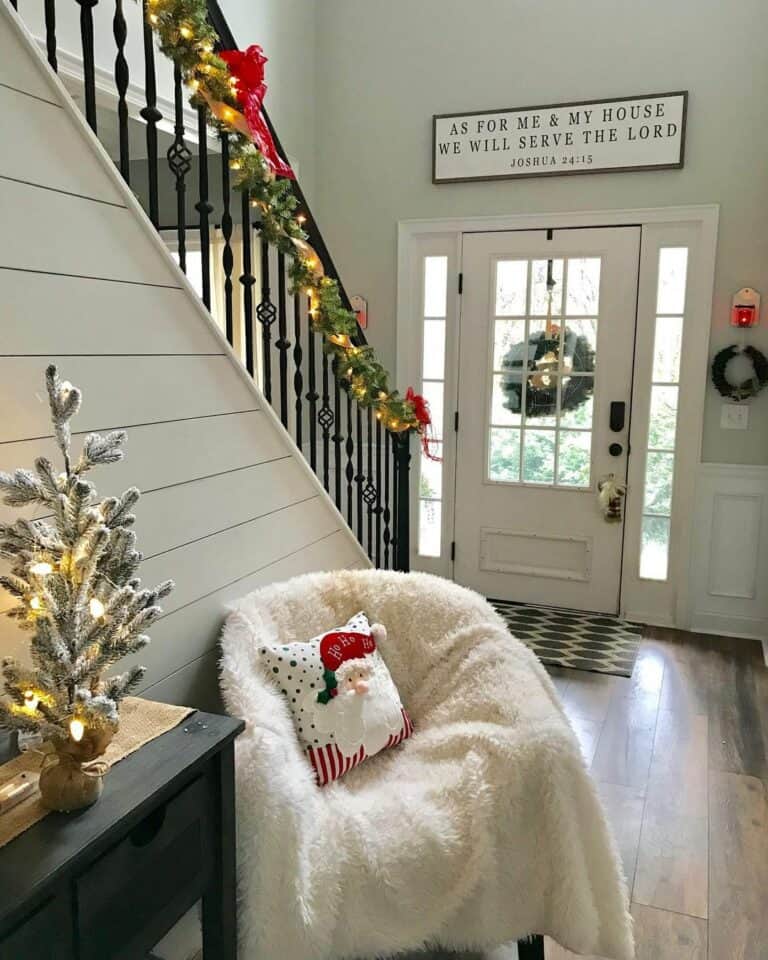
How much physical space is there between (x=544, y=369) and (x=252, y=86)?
251 cm

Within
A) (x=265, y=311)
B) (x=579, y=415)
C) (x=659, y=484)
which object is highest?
(x=265, y=311)

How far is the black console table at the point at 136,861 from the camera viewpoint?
0.97m

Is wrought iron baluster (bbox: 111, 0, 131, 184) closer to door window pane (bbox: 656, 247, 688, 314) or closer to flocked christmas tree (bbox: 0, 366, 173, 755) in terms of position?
flocked christmas tree (bbox: 0, 366, 173, 755)

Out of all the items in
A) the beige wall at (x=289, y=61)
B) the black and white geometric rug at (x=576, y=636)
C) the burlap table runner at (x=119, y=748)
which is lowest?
the black and white geometric rug at (x=576, y=636)

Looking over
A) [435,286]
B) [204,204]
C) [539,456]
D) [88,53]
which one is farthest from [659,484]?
[88,53]

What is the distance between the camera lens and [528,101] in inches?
149

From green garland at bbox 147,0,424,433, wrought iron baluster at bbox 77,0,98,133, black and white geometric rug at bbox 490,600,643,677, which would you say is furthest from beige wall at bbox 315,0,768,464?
wrought iron baluster at bbox 77,0,98,133

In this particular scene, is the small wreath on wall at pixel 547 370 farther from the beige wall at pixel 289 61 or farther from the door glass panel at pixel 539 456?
the beige wall at pixel 289 61

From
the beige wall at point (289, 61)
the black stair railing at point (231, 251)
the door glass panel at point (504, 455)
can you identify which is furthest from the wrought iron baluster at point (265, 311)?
the door glass panel at point (504, 455)

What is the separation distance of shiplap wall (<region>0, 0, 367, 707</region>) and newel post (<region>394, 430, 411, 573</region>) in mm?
818

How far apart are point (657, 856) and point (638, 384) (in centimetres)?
236

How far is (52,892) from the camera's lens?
0.97 m

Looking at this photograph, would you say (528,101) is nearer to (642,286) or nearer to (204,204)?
(642,286)

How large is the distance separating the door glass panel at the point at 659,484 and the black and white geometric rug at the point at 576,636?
2.04 ft
